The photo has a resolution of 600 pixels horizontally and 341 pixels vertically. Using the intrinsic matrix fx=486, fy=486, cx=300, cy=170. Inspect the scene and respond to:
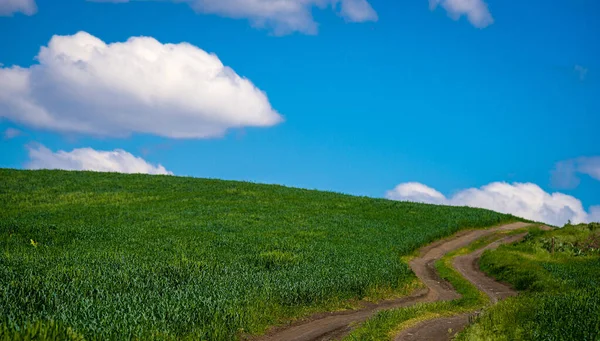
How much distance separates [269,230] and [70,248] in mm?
17830

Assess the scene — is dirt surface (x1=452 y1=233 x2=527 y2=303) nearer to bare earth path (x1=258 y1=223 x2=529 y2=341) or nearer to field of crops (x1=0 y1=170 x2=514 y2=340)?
bare earth path (x1=258 y1=223 x2=529 y2=341)

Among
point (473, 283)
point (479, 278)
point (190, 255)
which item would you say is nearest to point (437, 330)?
point (473, 283)

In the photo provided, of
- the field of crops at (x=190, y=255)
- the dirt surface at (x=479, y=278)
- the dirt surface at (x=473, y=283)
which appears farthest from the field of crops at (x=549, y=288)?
the field of crops at (x=190, y=255)

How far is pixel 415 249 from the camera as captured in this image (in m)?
45.5

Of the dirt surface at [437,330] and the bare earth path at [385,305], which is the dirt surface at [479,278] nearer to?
the bare earth path at [385,305]

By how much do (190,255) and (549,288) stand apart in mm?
22286

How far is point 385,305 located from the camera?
26.8 m

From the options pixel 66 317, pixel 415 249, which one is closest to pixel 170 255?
pixel 66 317

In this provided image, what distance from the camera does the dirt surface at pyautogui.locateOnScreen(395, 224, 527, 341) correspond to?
18.8m

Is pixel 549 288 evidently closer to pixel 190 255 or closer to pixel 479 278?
pixel 479 278

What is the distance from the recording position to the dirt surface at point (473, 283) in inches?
739

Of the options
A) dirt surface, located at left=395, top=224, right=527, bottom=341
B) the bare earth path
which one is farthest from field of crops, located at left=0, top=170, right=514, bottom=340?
dirt surface, located at left=395, top=224, right=527, bottom=341

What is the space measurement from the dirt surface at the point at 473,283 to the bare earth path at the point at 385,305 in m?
0.41

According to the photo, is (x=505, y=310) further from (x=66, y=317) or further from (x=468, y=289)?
(x=66, y=317)
